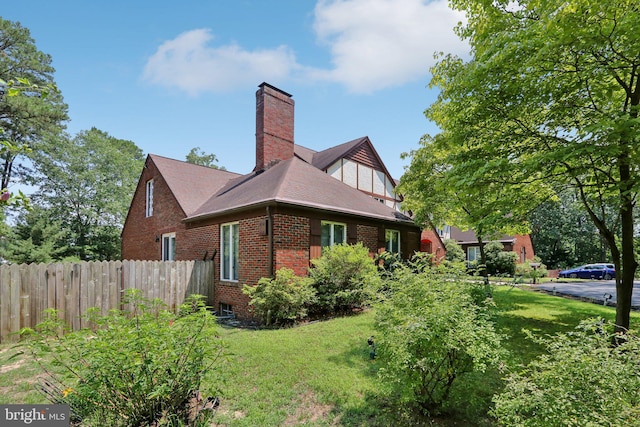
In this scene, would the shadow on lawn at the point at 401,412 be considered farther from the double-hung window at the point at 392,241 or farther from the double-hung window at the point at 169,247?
the double-hung window at the point at 169,247

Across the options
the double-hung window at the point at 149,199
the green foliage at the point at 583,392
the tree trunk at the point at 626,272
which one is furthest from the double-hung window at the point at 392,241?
the double-hung window at the point at 149,199

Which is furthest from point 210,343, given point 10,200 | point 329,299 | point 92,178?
point 92,178

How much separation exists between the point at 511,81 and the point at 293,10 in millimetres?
6107

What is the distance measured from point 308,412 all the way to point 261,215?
5.94 metres

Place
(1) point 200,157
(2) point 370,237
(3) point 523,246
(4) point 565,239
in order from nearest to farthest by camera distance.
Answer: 1. (2) point 370,237
2. (3) point 523,246
3. (4) point 565,239
4. (1) point 200,157

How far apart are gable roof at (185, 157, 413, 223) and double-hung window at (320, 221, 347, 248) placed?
66 centimetres

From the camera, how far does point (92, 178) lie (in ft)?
82.8

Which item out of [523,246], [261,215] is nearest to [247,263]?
[261,215]

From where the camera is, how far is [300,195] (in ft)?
30.2

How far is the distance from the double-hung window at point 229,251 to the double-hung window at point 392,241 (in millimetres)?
6447

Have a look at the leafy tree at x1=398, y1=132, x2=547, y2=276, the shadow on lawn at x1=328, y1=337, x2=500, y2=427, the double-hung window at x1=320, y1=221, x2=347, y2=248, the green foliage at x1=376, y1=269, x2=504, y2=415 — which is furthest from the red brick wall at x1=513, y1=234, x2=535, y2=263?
the green foliage at x1=376, y1=269, x2=504, y2=415

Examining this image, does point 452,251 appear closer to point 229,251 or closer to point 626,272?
point 626,272

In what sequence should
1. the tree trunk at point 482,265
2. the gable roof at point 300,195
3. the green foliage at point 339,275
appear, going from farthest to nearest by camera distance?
1. the gable roof at point 300,195
2. the green foliage at point 339,275
3. the tree trunk at point 482,265

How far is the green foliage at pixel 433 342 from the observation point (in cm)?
301
